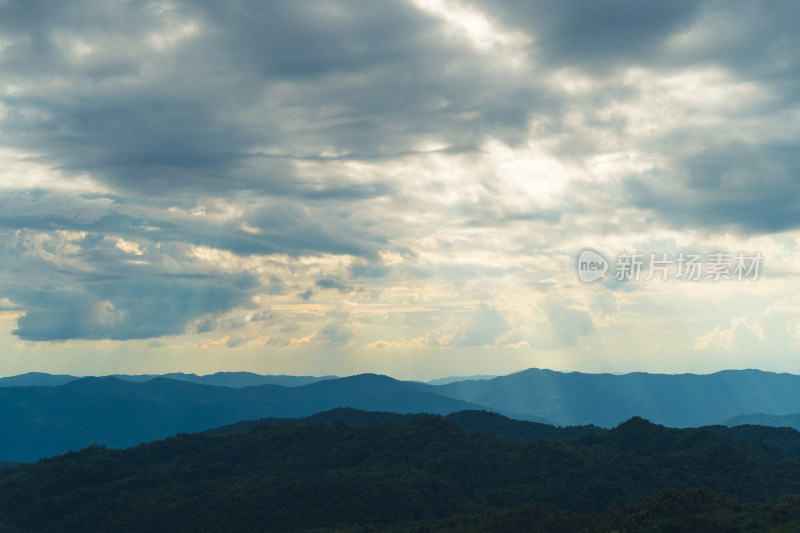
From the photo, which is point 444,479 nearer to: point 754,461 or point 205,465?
point 205,465

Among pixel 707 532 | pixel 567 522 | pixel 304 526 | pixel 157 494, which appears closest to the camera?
pixel 707 532

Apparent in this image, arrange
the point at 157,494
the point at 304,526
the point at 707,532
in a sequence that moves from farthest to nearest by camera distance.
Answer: the point at 157,494
the point at 304,526
the point at 707,532

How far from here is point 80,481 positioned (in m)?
186

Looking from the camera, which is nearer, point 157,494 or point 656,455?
point 157,494

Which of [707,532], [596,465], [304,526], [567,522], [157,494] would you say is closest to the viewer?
[707,532]

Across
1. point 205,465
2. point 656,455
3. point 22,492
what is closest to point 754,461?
point 656,455

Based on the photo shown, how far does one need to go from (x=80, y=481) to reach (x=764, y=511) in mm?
172466

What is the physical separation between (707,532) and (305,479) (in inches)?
4113

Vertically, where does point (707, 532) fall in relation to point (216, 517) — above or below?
above

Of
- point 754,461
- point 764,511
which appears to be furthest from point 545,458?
point 764,511

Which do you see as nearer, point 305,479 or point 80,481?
point 305,479

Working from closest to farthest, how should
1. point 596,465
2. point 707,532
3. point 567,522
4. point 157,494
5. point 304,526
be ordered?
point 707,532, point 567,522, point 304,526, point 157,494, point 596,465

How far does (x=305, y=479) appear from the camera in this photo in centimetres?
17275

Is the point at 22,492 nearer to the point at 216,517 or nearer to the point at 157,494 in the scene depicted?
the point at 157,494
